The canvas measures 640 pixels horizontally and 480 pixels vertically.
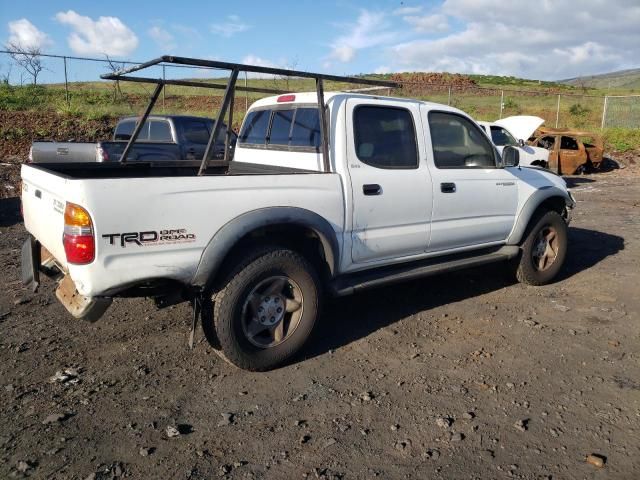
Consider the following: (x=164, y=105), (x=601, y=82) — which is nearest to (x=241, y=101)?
(x=164, y=105)

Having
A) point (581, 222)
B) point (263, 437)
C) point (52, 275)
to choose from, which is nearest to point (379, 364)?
point (263, 437)

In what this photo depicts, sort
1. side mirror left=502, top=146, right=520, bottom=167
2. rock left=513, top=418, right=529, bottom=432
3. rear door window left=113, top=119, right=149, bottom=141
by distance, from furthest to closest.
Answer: rear door window left=113, top=119, right=149, bottom=141 < side mirror left=502, top=146, right=520, bottom=167 < rock left=513, top=418, right=529, bottom=432

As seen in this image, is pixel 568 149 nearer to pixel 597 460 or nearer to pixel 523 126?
pixel 523 126

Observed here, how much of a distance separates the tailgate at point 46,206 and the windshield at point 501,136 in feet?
35.8

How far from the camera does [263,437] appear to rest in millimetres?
3062

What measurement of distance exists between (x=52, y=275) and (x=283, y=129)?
221 centimetres

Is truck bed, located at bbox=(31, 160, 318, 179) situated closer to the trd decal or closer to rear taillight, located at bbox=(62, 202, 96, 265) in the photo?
the trd decal

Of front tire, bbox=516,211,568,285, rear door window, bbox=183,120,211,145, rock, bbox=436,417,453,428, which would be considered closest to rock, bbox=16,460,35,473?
rock, bbox=436,417,453,428

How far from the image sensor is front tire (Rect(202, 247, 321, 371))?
3.60m

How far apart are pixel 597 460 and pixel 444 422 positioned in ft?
2.67

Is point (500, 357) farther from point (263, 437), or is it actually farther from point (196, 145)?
point (196, 145)

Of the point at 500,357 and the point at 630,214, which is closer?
the point at 500,357

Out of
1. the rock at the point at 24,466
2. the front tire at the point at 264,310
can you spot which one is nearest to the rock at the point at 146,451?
the rock at the point at 24,466

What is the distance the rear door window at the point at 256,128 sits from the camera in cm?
504
